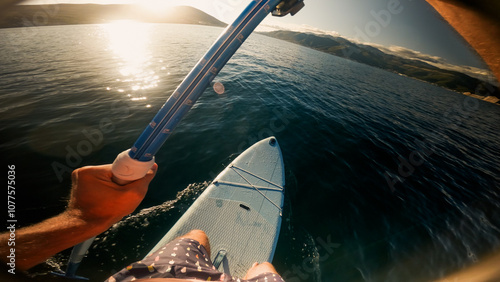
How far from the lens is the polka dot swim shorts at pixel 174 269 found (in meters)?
1.91

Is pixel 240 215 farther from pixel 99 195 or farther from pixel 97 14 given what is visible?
pixel 97 14

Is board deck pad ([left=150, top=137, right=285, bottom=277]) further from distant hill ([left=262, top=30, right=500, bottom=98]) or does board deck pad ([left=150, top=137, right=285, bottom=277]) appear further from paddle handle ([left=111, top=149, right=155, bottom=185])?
distant hill ([left=262, top=30, right=500, bottom=98])

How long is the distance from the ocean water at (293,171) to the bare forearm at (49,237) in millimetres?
3591

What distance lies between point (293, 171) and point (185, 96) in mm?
6775

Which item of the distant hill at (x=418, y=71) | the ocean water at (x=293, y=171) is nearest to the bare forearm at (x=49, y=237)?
the ocean water at (x=293, y=171)

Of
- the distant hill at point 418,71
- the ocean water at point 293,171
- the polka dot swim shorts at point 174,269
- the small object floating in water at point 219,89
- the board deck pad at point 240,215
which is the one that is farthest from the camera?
the distant hill at point 418,71

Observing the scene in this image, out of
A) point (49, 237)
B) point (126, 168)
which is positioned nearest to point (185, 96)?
point (126, 168)

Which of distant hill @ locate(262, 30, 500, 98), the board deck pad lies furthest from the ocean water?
distant hill @ locate(262, 30, 500, 98)

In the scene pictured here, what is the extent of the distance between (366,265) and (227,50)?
6489mm

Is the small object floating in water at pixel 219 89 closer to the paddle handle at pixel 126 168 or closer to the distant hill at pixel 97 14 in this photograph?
the paddle handle at pixel 126 168

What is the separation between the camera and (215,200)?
17.3 feet

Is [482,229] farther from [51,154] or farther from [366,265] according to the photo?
[51,154]

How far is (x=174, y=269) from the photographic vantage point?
2.09 metres

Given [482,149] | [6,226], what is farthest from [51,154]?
[482,149]
